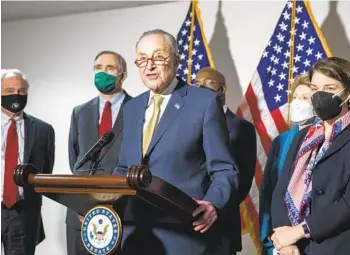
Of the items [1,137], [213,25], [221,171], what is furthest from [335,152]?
[213,25]

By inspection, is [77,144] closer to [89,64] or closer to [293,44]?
[293,44]

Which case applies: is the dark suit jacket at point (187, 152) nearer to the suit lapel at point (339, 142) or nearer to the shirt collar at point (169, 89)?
the shirt collar at point (169, 89)

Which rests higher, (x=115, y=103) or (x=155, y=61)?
(x=115, y=103)

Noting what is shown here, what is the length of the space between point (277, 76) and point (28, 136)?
1902 mm

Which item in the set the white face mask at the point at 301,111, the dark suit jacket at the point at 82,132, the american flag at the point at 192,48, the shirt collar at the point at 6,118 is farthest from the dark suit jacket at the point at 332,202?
the american flag at the point at 192,48

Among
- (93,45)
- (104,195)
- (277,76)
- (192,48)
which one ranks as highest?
(93,45)

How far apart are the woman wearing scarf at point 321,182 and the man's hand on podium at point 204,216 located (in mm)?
597

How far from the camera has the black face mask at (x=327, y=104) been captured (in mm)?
2236

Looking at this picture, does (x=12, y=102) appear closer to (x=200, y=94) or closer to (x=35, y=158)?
(x=35, y=158)

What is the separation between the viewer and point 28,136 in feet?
12.3

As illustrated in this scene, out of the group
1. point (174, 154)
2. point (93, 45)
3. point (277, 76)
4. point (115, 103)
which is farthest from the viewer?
point (93, 45)

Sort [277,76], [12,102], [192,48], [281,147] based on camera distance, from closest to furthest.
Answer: [281,147], [12,102], [277,76], [192,48]

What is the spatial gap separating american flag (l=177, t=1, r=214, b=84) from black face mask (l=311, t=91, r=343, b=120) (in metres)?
2.61

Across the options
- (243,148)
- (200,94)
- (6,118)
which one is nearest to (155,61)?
(200,94)
